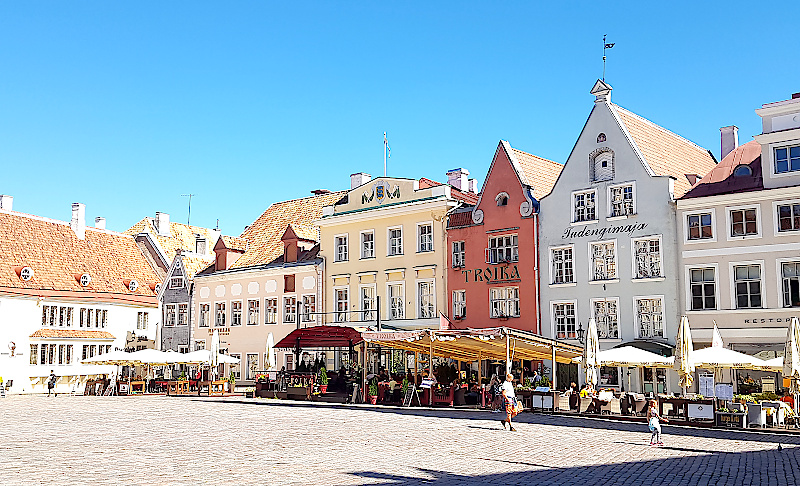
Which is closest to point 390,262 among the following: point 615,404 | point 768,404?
point 615,404

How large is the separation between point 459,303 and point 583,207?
7.99 m

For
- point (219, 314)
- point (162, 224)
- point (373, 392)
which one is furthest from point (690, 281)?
point (162, 224)

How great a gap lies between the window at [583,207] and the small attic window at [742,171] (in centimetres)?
599

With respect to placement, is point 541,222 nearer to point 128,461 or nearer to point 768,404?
point 768,404

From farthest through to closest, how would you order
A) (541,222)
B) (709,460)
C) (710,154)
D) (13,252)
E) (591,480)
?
(13,252)
(710,154)
(541,222)
(709,460)
(591,480)

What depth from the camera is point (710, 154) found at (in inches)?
1757

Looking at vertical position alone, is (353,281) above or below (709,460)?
above

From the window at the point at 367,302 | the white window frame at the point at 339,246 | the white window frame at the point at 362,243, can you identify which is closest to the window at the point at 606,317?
the window at the point at 367,302

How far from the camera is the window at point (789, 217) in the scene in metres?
33.2

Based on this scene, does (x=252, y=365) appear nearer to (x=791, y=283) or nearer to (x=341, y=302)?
(x=341, y=302)

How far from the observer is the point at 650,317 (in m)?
36.3

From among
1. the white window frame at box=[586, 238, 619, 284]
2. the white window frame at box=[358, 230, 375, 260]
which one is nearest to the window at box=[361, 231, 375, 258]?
the white window frame at box=[358, 230, 375, 260]

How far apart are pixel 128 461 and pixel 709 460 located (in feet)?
35.7

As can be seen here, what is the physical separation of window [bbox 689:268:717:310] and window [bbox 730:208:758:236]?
6.02 ft
